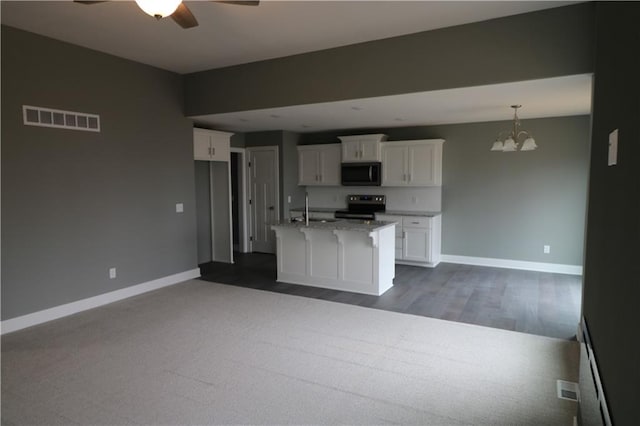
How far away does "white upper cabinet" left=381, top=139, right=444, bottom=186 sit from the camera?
6613 mm

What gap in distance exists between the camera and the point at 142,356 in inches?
129

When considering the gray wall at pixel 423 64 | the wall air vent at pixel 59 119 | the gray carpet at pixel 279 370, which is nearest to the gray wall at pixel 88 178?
the wall air vent at pixel 59 119

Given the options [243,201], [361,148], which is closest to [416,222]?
[361,148]

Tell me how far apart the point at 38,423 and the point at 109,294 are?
2537 mm

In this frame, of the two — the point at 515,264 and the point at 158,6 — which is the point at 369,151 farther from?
the point at 158,6

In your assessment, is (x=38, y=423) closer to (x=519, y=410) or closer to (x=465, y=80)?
(x=519, y=410)

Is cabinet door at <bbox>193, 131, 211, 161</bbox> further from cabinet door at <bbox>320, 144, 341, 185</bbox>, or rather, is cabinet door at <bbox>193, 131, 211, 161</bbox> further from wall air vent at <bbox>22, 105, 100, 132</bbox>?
cabinet door at <bbox>320, 144, 341, 185</bbox>

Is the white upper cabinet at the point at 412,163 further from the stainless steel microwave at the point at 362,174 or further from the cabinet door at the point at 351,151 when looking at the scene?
the cabinet door at the point at 351,151

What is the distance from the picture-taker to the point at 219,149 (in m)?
6.57

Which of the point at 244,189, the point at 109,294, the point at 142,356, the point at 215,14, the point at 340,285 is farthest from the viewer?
the point at 244,189

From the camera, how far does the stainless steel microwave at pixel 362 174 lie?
23.1 feet

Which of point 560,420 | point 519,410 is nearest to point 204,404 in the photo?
point 519,410

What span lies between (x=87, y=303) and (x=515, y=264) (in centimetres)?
616

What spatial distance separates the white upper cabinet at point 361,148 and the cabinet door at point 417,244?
4.84 ft
